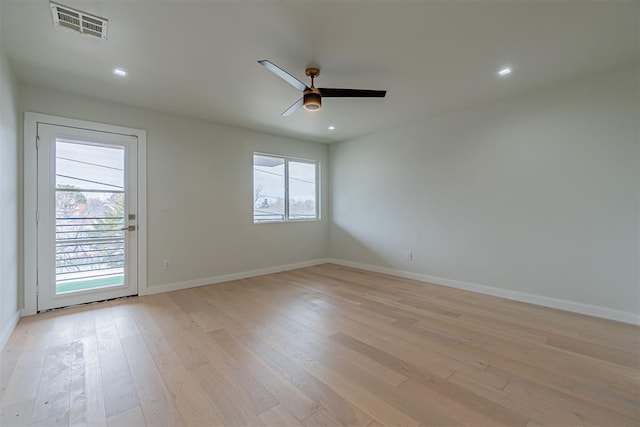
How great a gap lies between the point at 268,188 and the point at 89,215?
2.74 meters

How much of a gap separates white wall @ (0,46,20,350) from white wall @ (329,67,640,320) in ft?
15.8

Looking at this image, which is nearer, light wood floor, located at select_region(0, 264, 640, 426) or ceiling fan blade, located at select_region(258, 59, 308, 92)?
light wood floor, located at select_region(0, 264, 640, 426)

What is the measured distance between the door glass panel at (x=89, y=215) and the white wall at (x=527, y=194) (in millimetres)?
4107

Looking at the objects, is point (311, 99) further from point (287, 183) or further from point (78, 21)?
point (287, 183)

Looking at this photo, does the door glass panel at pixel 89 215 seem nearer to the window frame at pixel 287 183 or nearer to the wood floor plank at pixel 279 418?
the window frame at pixel 287 183

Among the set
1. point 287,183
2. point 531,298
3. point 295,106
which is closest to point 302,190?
point 287,183

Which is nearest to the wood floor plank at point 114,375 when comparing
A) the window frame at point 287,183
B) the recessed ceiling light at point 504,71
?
the window frame at point 287,183

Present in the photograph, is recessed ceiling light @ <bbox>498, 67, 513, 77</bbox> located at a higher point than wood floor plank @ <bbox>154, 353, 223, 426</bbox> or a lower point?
higher

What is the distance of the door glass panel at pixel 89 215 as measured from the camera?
3434mm

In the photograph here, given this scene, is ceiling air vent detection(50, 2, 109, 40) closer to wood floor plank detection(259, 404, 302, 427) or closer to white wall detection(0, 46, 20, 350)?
white wall detection(0, 46, 20, 350)

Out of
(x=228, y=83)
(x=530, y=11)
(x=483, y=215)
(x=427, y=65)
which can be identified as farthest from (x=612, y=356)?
(x=228, y=83)

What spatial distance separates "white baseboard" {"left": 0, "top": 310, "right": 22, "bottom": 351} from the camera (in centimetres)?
244

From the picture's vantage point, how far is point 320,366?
215 cm

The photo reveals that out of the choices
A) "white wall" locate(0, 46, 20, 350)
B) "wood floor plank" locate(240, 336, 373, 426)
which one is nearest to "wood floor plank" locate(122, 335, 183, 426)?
"wood floor plank" locate(240, 336, 373, 426)
